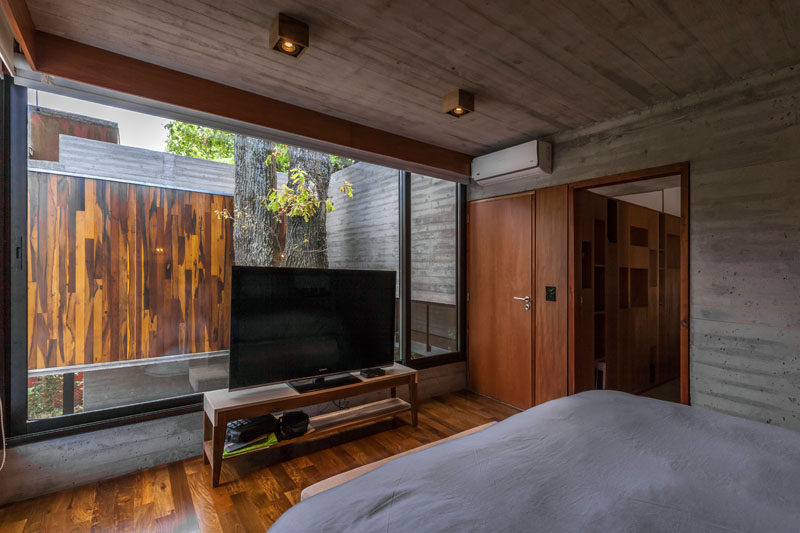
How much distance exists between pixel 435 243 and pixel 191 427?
8.52 ft

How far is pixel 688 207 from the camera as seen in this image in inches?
96.7

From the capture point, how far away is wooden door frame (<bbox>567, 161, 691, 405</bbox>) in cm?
247

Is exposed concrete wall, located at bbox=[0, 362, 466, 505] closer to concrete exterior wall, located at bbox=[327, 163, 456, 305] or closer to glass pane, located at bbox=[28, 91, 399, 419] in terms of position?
glass pane, located at bbox=[28, 91, 399, 419]

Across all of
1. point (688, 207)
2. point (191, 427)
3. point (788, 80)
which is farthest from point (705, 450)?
point (191, 427)

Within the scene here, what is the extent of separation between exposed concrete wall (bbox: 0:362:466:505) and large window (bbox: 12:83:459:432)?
0.11 m

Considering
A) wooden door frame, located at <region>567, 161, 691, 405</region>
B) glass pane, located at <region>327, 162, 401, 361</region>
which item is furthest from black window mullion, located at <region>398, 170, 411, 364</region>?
wooden door frame, located at <region>567, 161, 691, 405</region>

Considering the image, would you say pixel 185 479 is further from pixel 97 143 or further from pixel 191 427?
pixel 97 143

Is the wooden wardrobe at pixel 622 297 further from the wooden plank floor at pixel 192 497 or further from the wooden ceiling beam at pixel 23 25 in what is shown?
the wooden ceiling beam at pixel 23 25

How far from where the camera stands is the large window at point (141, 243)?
Result: 7.07ft

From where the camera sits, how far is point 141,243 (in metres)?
2.43

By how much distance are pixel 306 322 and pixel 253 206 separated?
0.97m

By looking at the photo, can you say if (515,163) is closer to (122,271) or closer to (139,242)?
(139,242)

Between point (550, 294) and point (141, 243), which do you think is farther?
point (550, 294)

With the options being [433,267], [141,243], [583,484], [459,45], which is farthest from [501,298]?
[141,243]
